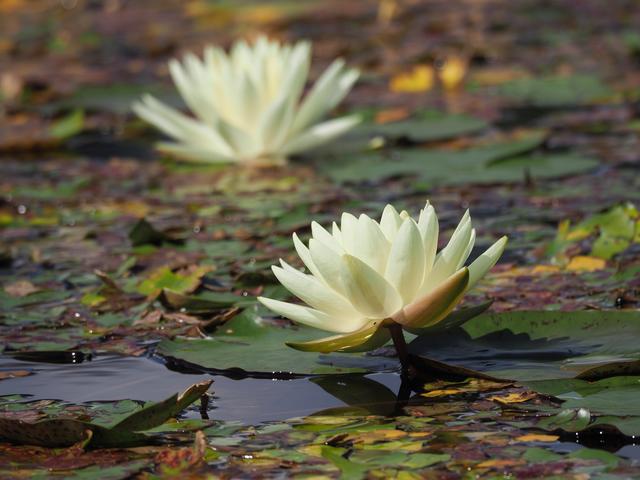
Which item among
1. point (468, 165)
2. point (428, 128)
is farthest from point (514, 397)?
point (428, 128)

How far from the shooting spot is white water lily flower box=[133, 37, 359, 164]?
5.16 meters

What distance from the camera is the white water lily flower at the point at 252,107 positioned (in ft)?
16.9

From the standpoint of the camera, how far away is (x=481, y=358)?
2762 mm

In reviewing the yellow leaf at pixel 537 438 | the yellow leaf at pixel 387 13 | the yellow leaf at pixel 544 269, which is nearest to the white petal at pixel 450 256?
the yellow leaf at pixel 537 438

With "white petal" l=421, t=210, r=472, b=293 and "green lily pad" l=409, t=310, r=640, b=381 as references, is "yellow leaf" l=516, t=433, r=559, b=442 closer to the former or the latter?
"green lily pad" l=409, t=310, r=640, b=381

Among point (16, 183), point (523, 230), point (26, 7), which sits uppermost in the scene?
point (26, 7)

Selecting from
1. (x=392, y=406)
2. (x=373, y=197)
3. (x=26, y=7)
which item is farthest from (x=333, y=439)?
(x=26, y=7)

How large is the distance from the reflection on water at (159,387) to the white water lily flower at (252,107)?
87.0 inches

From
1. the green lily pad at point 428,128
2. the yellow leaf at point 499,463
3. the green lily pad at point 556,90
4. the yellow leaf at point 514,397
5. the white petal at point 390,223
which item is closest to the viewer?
the yellow leaf at point 499,463

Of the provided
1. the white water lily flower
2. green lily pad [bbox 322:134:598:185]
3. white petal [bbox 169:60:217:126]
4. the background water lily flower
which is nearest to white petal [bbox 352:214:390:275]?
the background water lily flower

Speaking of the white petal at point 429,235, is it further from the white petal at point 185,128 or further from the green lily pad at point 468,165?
the white petal at point 185,128

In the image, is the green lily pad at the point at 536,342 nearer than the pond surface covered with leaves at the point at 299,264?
No

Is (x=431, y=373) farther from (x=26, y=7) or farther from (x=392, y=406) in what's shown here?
(x=26, y=7)

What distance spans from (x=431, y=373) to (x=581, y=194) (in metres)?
2.05
